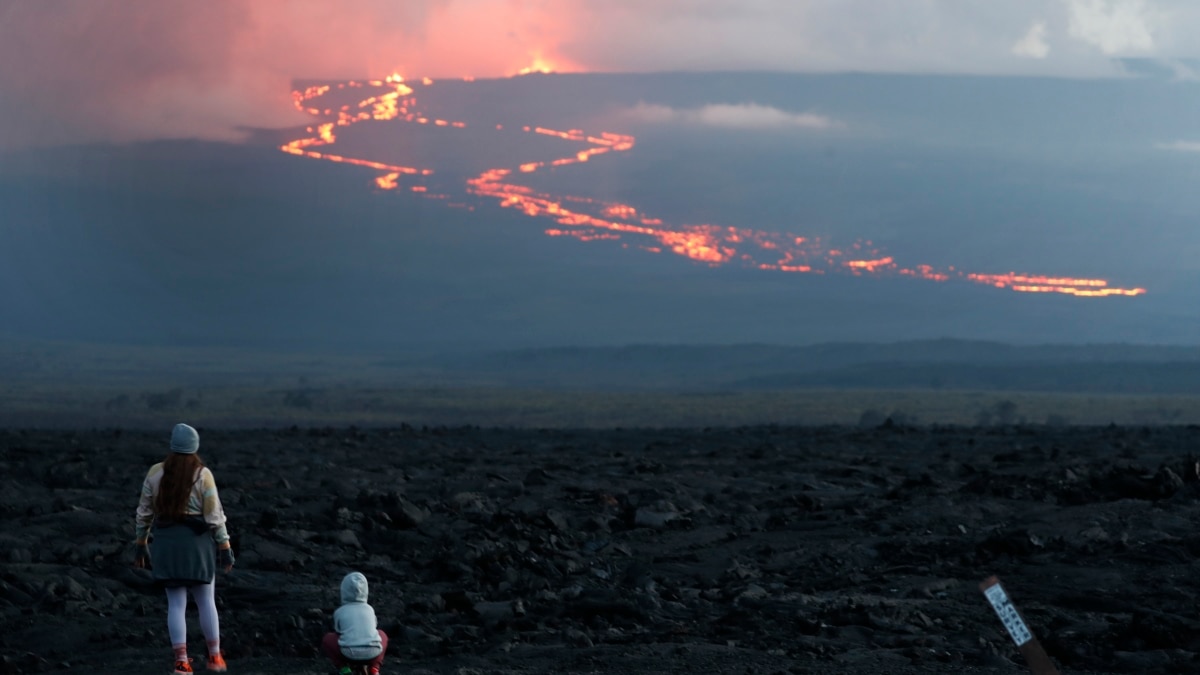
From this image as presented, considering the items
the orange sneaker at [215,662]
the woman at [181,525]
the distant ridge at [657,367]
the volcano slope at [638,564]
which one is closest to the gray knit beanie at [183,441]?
the woman at [181,525]

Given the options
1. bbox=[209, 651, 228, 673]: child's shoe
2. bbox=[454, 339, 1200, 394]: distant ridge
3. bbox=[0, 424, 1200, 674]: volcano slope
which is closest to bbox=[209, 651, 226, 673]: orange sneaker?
bbox=[209, 651, 228, 673]: child's shoe

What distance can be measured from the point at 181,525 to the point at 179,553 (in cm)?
17

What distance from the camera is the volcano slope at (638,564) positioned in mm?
11852

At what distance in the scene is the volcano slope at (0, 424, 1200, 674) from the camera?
1185cm

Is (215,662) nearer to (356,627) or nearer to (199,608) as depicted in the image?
(199,608)

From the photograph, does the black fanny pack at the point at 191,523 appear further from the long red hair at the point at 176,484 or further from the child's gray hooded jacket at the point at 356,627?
the child's gray hooded jacket at the point at 356,627

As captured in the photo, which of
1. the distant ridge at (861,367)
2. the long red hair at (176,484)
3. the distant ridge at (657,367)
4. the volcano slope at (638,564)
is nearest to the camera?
the long red hair at (176,484)

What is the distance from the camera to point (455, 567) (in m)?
15.4

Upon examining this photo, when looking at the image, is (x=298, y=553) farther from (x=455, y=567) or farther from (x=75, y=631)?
(x=75, y=631)

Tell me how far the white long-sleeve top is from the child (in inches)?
59.6

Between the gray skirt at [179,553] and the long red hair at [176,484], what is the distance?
0.11 metres

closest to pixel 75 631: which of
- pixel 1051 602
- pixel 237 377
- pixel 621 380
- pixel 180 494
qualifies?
pixel 180 494

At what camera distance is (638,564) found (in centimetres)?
1570

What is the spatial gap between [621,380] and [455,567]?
115 m
